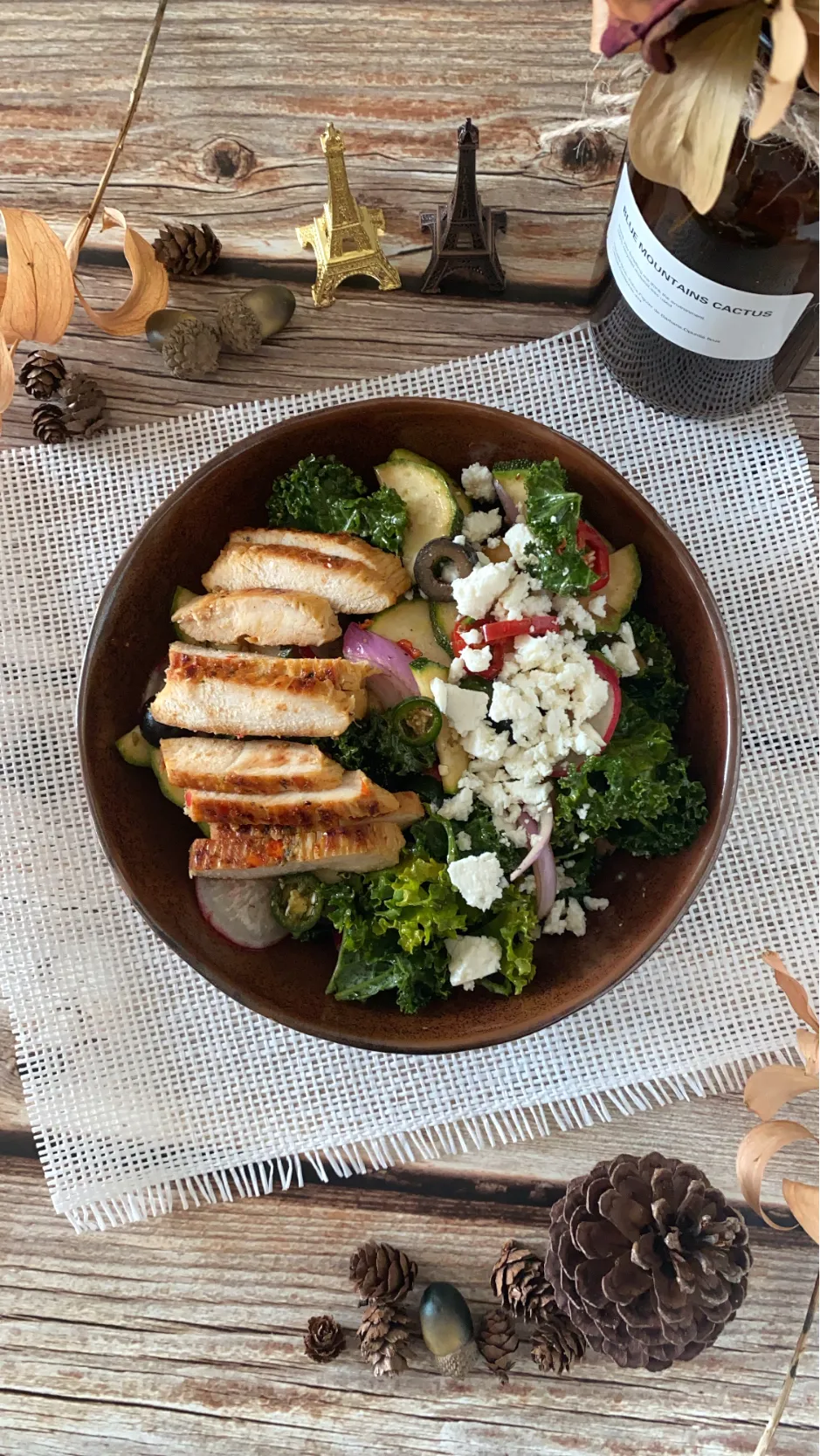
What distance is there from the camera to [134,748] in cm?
214

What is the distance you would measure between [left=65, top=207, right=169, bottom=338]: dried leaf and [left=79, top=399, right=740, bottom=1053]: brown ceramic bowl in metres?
0.51

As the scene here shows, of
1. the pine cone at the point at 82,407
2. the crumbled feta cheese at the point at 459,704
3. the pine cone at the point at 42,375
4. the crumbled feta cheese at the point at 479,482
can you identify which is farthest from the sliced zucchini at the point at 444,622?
the pine cone at the point at 42,375

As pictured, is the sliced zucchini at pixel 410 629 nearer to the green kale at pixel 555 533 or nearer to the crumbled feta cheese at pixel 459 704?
the crumbled feta cheese at pixel 459 704

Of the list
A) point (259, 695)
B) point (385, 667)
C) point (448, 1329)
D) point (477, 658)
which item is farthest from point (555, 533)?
point (448, 1329)

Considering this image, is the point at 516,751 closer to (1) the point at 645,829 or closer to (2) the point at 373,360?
(1) the point at 645,829

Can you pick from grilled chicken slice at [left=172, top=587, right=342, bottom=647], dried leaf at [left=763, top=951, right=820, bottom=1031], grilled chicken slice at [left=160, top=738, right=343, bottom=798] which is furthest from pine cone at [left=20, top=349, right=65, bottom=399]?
dried leaf at [left=763, top=951, right=820, bottom=1031]

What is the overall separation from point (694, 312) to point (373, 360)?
0.82 m

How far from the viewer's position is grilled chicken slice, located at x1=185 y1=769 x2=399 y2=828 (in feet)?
6.44

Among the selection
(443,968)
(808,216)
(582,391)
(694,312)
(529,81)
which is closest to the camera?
(808,216)

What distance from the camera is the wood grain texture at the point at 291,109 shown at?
257cm

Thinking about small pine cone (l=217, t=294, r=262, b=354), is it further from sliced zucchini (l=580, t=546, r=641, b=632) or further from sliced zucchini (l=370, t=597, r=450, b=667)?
sliced zucchini (l=580, t=546, r=641, b=632)

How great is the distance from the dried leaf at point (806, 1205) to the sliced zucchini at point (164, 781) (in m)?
1.31

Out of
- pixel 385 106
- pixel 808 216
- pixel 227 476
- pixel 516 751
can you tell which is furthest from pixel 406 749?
pixel 385 106

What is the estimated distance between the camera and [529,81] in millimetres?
2584
